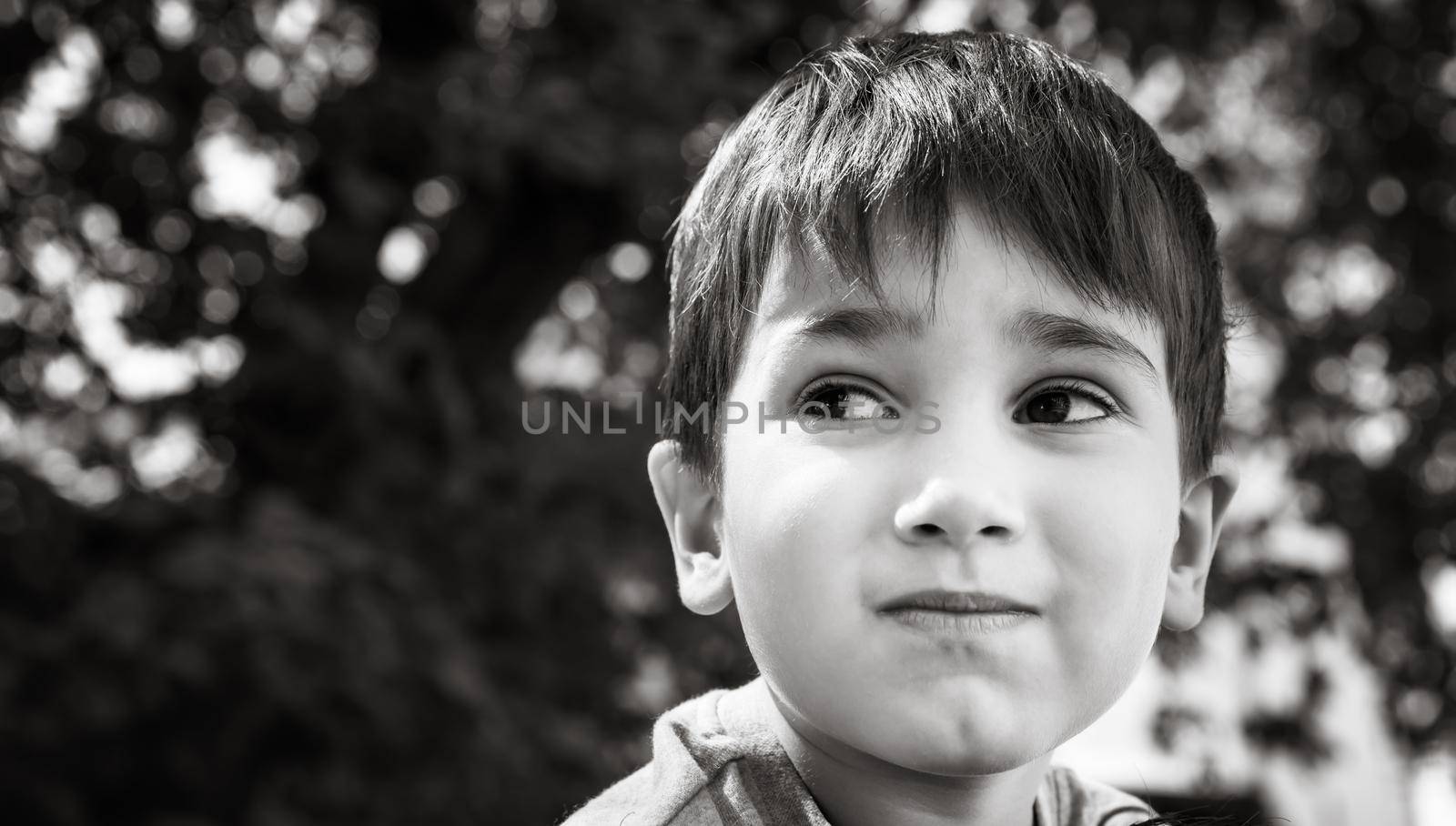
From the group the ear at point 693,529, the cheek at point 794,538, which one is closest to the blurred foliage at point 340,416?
the ear at point 693,529

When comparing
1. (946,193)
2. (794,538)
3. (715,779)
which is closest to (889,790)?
(715,779)

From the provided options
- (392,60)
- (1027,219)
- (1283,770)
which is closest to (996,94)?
(1027,219)

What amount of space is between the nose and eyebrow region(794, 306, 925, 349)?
134 millimetres

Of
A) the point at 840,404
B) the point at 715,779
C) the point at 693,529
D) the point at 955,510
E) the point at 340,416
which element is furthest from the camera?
the point at 340,416

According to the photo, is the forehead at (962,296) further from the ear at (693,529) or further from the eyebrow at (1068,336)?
the ear at (693,529)

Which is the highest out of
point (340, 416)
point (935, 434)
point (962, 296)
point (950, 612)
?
point (340, 416)

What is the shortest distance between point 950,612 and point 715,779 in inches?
13.0

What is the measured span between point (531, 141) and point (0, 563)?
1504mm

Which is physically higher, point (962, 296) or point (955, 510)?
point (962, 296)

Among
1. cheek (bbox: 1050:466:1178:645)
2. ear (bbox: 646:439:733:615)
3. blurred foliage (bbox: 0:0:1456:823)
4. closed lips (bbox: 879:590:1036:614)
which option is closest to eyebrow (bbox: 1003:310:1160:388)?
cheek (bbox: 1050:466:1178:645)

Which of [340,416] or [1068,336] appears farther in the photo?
[340,416]

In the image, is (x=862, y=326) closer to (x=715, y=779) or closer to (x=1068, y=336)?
(x=1068, y=336)

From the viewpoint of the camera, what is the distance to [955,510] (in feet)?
3.33

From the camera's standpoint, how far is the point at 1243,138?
478 cm
